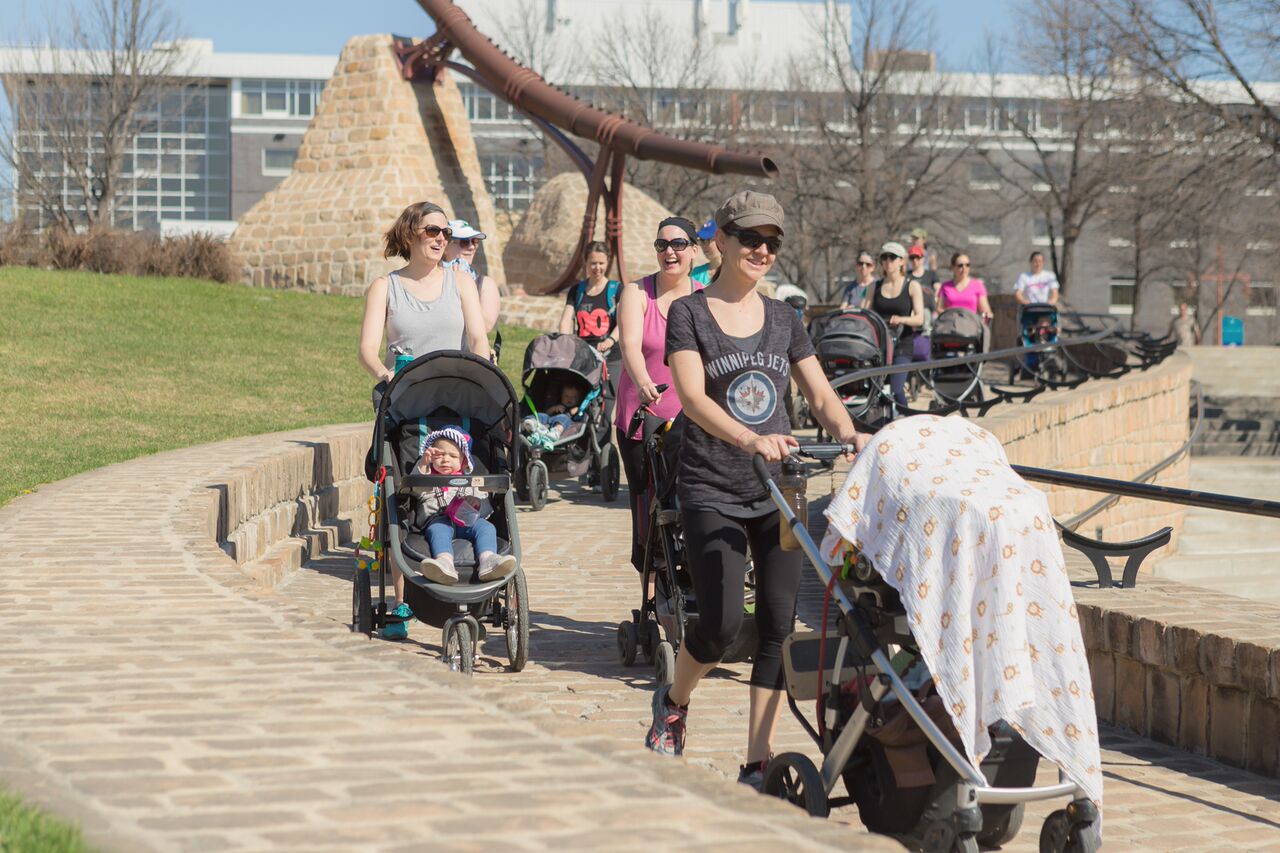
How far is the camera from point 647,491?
287 inches

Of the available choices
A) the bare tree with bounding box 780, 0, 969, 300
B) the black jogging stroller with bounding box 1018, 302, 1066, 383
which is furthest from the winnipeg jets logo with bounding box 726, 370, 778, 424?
the bare tree with bounding box 780, 0, 969, 300

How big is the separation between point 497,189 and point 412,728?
64.1 meters

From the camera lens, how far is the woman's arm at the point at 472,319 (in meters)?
8.09

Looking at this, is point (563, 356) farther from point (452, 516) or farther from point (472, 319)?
point (452, 516)

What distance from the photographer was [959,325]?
16359mm

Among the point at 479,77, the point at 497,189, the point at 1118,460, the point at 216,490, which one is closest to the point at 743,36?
the point at 497,189

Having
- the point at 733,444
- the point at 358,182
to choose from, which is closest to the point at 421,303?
the point at 733,444

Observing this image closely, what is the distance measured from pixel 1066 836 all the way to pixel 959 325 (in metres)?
12.6

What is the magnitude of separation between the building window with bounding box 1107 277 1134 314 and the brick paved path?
258 feet

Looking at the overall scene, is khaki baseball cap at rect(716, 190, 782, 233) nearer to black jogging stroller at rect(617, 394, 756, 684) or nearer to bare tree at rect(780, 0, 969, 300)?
black jogging stroller at rect(617, 394, 756, 684)

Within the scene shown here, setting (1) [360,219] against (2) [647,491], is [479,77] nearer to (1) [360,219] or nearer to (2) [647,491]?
(1) [360,219]

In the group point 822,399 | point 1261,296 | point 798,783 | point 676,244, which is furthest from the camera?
point 1261,296

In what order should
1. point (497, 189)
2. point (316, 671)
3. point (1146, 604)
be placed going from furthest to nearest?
point (497, 189)
point (1146, 604)
point (316, 671)

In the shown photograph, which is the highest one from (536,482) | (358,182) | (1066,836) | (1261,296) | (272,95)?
(272,95)
